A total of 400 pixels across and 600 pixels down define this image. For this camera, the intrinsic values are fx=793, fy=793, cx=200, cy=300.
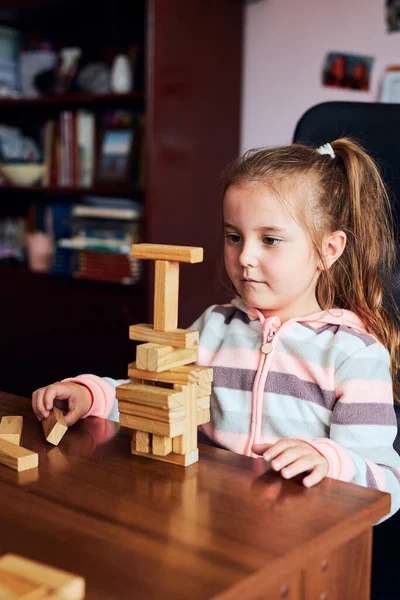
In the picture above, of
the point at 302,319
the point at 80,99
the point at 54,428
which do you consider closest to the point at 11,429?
the point at 54,428

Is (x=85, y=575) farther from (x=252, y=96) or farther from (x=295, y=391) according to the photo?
(x=252, y=96)

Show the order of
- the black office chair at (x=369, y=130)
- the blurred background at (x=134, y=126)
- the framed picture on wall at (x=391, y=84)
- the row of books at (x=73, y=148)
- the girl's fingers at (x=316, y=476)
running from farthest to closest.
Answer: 1. the row of books at (x=73, y=148)
2. the blurred background at (x=134, y=126)
3. the framed picture on wall at (x=391, y=84)
4. the black office chair at (x=369, y=130)
5. the girl's fingers at (x=316, y=476)

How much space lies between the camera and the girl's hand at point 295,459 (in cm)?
89

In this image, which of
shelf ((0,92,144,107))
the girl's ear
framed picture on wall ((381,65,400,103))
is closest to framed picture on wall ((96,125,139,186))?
shelf ((0,92,144,107))

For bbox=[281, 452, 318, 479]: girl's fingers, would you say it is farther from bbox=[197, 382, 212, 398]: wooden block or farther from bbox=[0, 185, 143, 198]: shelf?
bbox=[0, 185, 143, 198]: shelf

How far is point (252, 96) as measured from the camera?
3189mm

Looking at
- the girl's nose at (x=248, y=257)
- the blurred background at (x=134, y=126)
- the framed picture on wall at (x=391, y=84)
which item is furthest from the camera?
the blurred background at (x=134, y=126)

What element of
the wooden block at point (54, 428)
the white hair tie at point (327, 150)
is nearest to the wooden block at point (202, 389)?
the wooden block at point (54, 428)

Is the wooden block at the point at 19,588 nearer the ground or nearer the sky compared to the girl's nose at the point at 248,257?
nearer the ground

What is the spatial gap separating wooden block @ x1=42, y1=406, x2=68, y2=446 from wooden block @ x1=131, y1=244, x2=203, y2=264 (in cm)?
25

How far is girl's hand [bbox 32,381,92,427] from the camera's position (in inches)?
43.7

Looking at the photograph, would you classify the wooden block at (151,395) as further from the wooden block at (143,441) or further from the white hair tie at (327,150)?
the white hair tie at (327,150)

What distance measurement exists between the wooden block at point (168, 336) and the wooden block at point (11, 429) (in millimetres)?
213

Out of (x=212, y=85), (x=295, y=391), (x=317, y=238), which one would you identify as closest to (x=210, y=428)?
(x=295, y=391)
